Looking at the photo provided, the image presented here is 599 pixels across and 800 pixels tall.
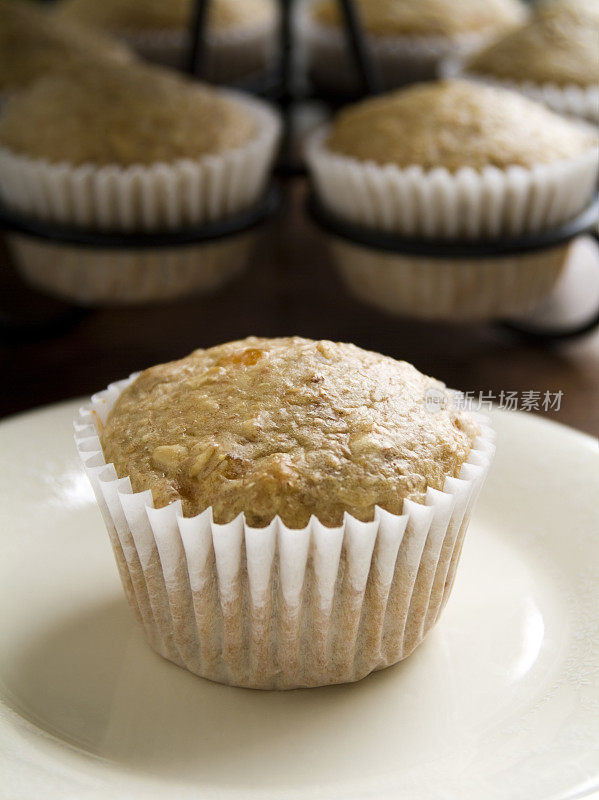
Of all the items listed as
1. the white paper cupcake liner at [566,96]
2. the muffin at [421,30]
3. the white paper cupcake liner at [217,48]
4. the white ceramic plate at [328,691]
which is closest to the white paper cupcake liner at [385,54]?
the muffin at [421,30]

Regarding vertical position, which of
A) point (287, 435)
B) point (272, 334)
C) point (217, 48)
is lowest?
point (272, 334)

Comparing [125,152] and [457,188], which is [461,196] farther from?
[125,152]

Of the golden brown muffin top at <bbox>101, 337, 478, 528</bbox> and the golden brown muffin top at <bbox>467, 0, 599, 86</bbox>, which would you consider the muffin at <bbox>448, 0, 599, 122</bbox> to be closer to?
the golden brown muffin top at <bbox>467, 0, 599, 86</bbox>

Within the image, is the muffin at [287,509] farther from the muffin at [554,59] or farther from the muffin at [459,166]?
the muffin at [554,59]

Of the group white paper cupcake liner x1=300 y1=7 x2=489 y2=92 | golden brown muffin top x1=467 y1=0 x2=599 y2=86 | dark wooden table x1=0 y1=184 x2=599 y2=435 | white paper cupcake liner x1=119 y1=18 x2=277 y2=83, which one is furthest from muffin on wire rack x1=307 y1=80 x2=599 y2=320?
white paper cupcake liner x1=119 y1=18 x2=277 y2=83

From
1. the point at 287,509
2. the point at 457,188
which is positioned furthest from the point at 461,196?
the point at 287,509

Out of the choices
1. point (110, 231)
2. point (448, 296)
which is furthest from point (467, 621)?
point (110, 231)
